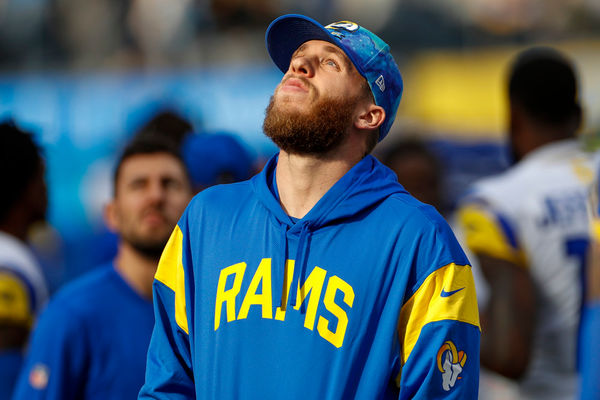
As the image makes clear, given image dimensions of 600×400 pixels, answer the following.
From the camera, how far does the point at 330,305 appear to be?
252 cm

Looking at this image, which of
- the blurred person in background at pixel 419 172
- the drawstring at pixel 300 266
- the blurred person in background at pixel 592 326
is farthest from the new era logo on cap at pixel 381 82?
the blurred person in background at pixel 419 172

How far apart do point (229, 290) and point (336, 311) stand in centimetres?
32

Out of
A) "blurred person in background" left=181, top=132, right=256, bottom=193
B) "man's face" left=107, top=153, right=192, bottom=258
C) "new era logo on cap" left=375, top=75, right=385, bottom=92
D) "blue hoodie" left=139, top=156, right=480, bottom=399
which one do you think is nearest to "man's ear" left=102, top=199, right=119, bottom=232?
"man's face" left=107, top=153, right=192, bottom=258

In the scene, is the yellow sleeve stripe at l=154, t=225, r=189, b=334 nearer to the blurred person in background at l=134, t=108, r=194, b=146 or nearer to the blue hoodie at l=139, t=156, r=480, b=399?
the blue hoodie at l=139, t=156, r=480, b=399

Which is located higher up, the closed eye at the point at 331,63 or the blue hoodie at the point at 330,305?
the closed eye at the point at 331,63

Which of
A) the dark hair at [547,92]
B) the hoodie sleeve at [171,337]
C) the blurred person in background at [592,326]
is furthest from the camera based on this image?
the dark hair at [547,92]

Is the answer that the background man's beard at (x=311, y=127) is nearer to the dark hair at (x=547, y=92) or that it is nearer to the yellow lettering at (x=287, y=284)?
the yellow lettering at (x=287, y=284)

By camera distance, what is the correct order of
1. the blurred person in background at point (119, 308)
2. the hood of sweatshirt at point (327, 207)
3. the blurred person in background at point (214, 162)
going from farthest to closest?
the blurred person in background at point (214, 162), the blurred person in background at point (119, 308), the hood of sweatshirt at point (327, 207)

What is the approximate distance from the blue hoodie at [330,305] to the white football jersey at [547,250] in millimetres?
2088

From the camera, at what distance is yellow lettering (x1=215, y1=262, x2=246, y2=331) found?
260 centimetres

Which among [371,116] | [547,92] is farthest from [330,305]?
[547,92]

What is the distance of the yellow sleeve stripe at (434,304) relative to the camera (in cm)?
250

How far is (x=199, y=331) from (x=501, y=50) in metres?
8.67

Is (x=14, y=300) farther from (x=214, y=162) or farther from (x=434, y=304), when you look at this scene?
(x=434, y=304)
